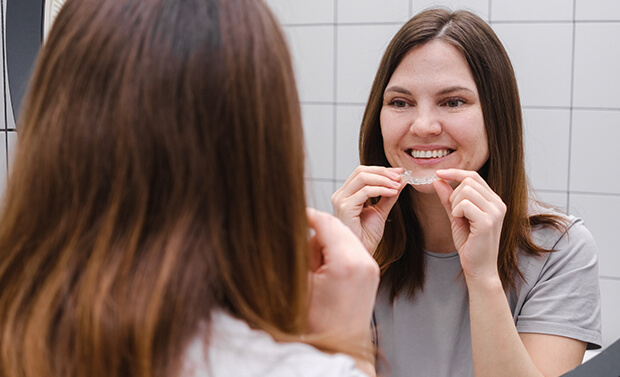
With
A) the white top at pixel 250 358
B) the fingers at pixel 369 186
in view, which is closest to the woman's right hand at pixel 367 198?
the fingers at pixel 369 186

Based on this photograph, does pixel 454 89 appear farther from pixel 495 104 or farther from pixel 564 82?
pixel 564 82

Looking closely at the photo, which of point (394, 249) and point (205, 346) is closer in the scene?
point (205, 346)

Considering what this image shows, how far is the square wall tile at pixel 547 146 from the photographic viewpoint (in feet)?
4.25

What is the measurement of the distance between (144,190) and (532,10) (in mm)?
1178

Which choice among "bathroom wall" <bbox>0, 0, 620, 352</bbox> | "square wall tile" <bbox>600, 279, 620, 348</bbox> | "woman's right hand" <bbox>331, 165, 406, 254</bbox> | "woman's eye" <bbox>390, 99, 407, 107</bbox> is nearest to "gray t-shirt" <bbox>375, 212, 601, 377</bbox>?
"woman's right hand" <bbox>331, 165, 406, 254</bbox>

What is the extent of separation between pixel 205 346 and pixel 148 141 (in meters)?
0.11

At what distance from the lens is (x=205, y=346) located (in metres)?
0.31

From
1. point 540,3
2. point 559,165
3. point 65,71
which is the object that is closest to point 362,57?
point 540,3

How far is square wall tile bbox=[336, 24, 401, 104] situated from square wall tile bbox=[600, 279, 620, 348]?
674 millimetres

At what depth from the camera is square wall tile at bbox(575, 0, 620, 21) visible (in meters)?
1.23

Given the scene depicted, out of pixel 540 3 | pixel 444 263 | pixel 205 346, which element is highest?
pixel 540 3

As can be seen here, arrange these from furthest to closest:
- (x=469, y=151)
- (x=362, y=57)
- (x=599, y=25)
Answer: (x=362, y=57)
(x=599, y=25)
(x=469, y=151)

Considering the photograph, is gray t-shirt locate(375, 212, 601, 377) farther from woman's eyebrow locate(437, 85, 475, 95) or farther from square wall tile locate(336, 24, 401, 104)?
square wall tile locate(336, 24, 401, 104)

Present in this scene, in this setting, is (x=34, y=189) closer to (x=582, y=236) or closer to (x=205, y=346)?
(x=205, y=346)
